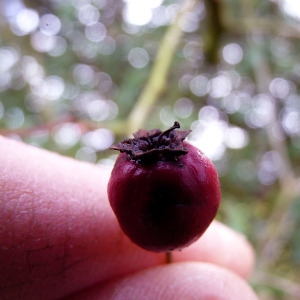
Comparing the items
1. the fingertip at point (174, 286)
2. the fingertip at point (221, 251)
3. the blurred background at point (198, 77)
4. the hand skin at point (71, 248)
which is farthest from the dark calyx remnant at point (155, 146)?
the blurred background at point (198, 77)

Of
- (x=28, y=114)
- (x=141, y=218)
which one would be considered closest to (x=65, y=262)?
(x=141, y=218)

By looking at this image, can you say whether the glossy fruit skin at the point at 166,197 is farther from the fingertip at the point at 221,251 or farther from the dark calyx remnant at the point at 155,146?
the fingertip at the point at 221,251

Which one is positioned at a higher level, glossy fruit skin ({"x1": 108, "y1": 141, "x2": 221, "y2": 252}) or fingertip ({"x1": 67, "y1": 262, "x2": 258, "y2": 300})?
glossy fruit skin ({"x1": 108, "y1": 141, "x2": 221, "y2": 252})

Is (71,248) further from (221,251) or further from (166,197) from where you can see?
(221,251)

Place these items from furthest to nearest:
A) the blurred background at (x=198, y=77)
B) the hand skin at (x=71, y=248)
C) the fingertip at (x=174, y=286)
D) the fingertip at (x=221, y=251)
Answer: the blurred background at (x=198, y=77)
the fingertip at (x=221, y=251)
the fingertip at (x=174, y=286)
the hand skin at (x=71, y=248)

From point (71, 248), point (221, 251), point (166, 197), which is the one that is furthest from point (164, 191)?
point (221, 251)

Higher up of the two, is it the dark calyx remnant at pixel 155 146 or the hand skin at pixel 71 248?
the dark calyx remnant at pixel 155 146

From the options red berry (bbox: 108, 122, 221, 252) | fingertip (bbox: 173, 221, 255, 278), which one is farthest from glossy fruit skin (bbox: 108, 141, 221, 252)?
fingertip (bbox: 173, 221, 255, 278)

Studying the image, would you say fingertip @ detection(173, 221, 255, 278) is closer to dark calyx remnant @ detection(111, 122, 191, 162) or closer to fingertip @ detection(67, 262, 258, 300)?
fingertip @ detection(67, 262, 258, 300)
